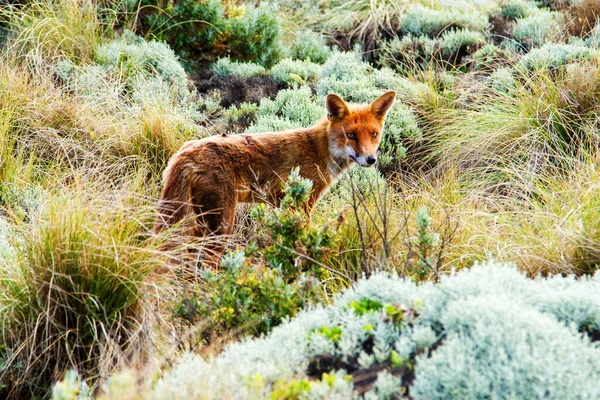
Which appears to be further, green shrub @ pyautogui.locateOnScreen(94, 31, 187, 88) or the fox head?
green shrub @ pyautogui.locateOnScreen(94, 31, 187, 88)

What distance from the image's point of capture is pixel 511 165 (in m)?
6.41

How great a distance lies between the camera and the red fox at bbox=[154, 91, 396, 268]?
5.17 metres

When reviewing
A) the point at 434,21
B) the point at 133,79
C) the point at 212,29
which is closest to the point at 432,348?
the point at 133,79

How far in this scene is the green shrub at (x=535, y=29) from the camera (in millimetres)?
9501

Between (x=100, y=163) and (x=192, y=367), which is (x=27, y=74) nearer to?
(x=100, y=163)

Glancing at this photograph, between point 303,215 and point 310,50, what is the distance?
19.6ft

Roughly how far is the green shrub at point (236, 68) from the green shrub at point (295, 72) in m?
0.24

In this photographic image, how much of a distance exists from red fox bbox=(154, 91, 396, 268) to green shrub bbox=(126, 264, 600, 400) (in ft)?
6.00

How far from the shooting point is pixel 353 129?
6.02 meters

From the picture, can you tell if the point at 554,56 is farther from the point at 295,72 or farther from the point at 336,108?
the point at 336,108

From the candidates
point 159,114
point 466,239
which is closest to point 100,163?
point 159,114

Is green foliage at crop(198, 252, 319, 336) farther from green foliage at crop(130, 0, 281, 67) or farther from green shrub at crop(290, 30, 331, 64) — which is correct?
green shrub at crop(290, 30, 331, 64)

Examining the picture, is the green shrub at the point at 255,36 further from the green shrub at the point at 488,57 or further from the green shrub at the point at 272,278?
the green shrub at the point at 272,278

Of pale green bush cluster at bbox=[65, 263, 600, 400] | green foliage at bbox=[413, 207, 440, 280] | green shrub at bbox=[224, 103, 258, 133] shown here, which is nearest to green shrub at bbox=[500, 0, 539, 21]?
green shrub at bbox=[224, 103, 258, 133]
